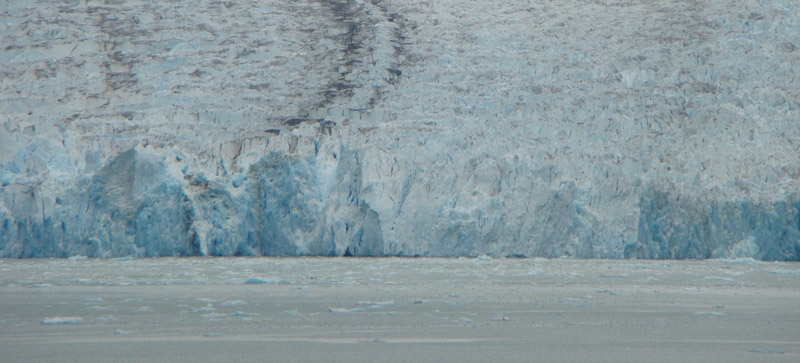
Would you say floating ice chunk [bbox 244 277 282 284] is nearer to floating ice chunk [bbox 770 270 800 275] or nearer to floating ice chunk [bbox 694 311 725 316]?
floating ice chunk [bbox 694 311 725 316]

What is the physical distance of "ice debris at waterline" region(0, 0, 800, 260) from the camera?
42.1 feet

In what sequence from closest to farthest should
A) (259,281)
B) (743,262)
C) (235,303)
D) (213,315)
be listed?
(213,315)
(235,303)
(259,281)
(743,262)

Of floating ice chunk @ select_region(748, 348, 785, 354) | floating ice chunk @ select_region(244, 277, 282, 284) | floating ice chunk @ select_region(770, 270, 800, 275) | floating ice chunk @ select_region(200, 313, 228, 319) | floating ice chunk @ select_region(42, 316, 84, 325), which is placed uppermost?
floating ice chunk @ select_region(748, 348, 785, 354)

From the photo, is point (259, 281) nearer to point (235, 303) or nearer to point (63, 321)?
point (235, 303)

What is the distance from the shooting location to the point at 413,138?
14.1 m

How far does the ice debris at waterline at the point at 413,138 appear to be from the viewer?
1284cm

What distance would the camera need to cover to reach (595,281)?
9.23 m

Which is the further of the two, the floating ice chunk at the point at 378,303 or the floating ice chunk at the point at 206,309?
the floating ice chunk at the point at 378,303

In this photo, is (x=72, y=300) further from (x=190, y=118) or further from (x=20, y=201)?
(x=190, y=118)

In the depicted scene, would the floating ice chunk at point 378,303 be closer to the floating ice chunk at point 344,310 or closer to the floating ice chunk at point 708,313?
the floating ice chunk at point 344,310

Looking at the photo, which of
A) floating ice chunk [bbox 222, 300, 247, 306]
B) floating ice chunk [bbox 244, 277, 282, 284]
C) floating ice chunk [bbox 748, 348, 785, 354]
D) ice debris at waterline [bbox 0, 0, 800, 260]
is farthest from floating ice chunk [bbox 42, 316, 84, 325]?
ice debris at waterline [bbox 0, 0, 800, 260]

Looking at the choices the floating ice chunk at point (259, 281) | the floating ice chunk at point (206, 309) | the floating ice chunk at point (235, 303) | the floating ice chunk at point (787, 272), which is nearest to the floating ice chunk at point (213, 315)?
the floating ice chunk at point (206, 309)

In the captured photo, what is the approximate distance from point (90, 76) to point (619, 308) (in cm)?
1262

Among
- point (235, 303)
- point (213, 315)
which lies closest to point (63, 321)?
point (213, 315)
